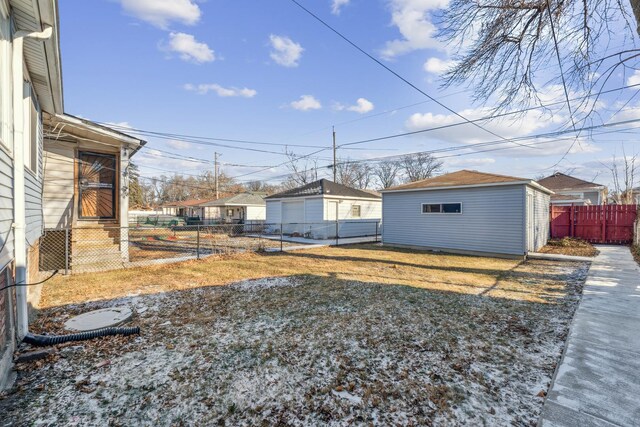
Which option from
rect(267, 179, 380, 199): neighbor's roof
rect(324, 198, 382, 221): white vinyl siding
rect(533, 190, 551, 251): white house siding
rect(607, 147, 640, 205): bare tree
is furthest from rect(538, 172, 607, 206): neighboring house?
rect(267, 179, 380, 199): neighbor's roof

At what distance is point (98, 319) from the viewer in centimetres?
418

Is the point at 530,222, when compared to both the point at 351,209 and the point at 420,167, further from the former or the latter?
the point at 420,167

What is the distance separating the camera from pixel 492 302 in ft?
16.6

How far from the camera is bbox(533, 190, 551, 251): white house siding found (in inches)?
450

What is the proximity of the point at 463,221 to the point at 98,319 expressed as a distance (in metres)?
11.2

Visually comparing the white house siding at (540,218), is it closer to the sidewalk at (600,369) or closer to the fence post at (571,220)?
the fence post at (571,220)

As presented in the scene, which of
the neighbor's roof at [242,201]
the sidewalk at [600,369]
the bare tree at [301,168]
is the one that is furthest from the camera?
the bare tree at [301,168]

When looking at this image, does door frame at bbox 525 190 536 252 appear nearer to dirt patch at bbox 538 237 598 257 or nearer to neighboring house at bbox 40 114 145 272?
dirt patch at bbox 538 237 598 257

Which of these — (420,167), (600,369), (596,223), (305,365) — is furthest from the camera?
(420,167)

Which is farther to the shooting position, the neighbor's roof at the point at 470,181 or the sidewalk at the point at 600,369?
the neighbor's roof at the point at 470,181

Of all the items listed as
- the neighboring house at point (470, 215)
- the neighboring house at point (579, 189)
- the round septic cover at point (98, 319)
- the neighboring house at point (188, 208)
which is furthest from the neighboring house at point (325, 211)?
the neighboring house at point (188, 208)

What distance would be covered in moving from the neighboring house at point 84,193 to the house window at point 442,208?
1035cm

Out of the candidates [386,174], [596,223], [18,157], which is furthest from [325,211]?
[386,174]

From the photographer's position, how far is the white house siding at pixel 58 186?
738 cm
